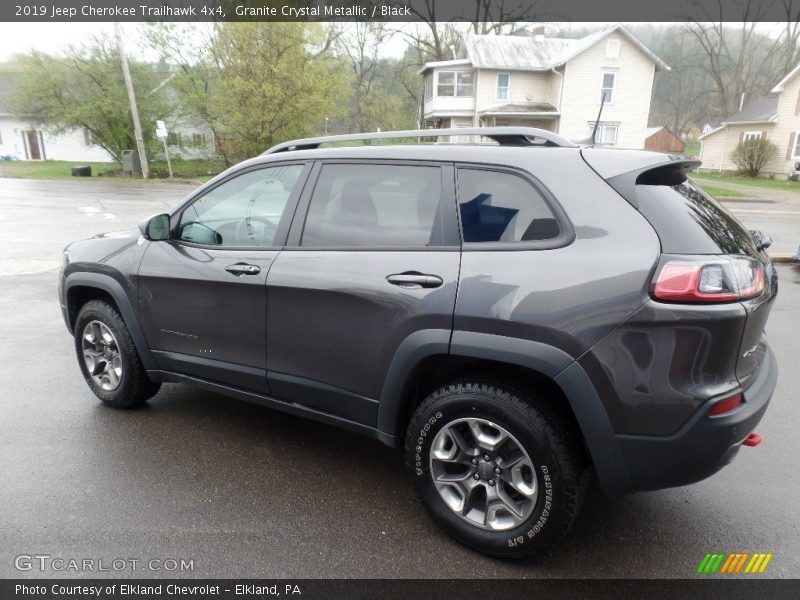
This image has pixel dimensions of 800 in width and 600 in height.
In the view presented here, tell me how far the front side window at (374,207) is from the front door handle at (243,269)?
0.31 meters

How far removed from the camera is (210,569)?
2434 mm

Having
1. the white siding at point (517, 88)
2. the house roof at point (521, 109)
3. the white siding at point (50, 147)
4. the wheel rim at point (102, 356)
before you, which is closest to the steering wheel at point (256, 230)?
the wheel rim at point (102, 356)

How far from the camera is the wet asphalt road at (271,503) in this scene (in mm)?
2498

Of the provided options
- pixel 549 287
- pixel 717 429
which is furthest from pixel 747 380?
pixel 549 287

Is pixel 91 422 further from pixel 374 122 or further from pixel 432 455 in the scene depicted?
pixel 374 122

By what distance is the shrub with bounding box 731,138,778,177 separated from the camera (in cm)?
3186

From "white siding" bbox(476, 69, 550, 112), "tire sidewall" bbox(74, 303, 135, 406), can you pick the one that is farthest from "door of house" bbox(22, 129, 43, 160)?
"tire sidewall" bbox(74, 303, 135, 406)

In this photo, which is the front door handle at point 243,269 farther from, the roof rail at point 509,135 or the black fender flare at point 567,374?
the black fender flare at point 567,374

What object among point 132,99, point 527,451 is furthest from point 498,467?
point 132,99

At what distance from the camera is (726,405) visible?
2.14 metres

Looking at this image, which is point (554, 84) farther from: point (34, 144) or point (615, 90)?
point (34, 144)

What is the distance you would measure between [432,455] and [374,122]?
148ft

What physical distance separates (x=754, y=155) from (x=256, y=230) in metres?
36.5

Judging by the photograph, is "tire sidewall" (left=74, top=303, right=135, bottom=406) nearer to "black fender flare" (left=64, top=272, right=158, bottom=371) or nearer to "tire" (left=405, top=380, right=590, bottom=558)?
"black fender flare" (left=64, top=272, right=158, bottom=371)
